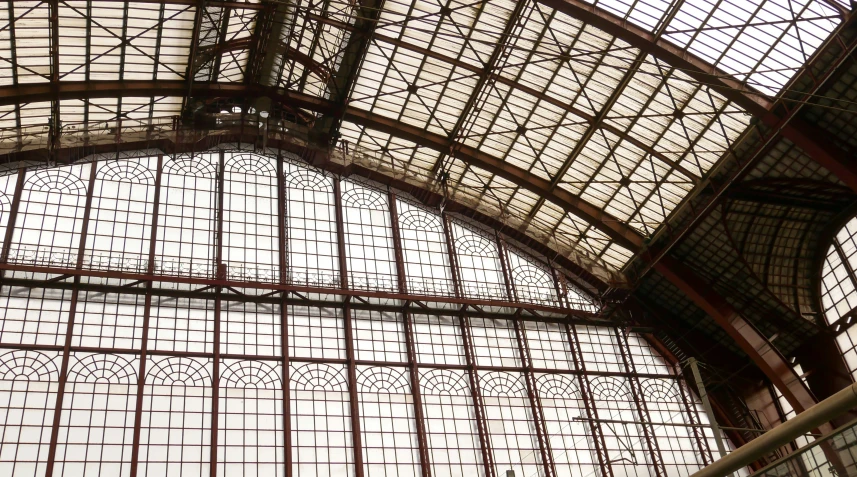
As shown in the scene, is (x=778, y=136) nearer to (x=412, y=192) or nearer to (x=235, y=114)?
(x=412, y=192)

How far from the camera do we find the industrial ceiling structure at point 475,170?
35.2m

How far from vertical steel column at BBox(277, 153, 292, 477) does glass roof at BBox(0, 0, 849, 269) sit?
5324mm

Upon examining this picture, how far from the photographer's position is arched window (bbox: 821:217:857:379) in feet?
128

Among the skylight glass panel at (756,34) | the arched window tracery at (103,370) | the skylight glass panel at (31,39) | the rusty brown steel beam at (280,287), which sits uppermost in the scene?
the skylight glass panel at (31,39)

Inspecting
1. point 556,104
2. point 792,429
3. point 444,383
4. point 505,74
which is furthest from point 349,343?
point 792,429

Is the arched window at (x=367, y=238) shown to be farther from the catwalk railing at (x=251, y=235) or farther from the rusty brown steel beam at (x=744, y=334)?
the rusty brown steel beam at (x=744, y=334)

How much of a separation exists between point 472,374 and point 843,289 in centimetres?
1796

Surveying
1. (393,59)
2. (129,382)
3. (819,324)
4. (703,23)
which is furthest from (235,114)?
(819,324)

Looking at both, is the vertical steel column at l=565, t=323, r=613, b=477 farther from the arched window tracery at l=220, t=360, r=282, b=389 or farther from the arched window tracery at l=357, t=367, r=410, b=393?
the arched window tracery at l=220, t=360, r=282, b=389

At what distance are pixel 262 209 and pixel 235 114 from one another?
189 inches

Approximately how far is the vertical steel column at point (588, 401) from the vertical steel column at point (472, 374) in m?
4.58

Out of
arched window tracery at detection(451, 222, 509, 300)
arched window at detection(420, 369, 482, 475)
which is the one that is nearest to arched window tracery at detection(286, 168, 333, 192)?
arched window tracery at detection(451, 222, 509, 300)

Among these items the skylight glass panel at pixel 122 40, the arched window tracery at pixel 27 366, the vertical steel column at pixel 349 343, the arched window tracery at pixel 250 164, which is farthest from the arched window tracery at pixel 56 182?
the vertical steel column at pixel 349 343

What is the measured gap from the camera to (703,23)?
34.8 m
